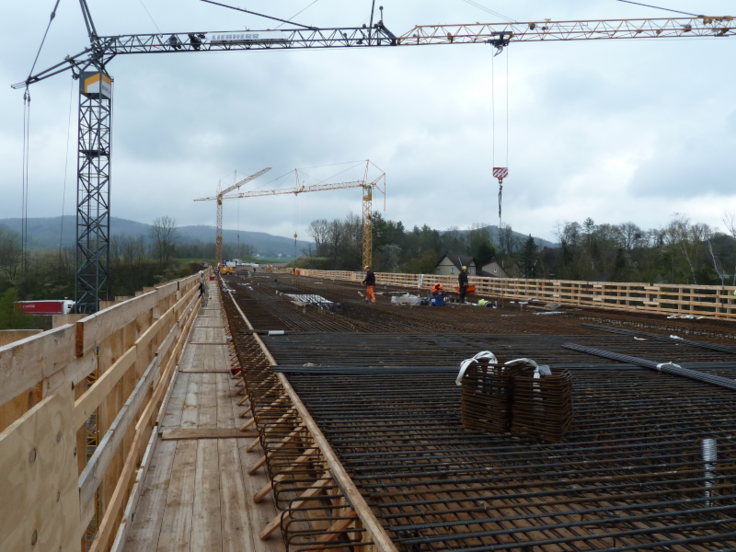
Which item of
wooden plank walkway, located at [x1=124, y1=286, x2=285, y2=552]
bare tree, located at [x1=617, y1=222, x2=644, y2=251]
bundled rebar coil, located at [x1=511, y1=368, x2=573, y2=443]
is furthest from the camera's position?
bare tree, located at [x1=617, y1=222, x2=644, y2=251]

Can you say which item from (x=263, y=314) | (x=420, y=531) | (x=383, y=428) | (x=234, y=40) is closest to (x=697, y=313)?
(x=263, y=314)

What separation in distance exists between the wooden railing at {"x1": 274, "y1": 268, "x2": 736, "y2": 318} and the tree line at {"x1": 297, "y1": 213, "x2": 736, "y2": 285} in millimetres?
14722

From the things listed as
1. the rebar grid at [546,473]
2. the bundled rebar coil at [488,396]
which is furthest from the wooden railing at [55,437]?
the bundled rebar coil at [488,396]

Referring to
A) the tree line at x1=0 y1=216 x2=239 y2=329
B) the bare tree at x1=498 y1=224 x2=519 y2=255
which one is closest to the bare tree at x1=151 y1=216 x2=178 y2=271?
the tree line at x1=0 y1=216 x2=239 y2=329

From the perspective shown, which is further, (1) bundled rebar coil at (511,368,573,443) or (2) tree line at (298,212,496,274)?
(2) tree line at (298,212,496,274)

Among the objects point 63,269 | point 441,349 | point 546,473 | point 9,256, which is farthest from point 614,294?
point 9,256

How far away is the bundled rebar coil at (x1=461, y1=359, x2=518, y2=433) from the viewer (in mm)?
3943

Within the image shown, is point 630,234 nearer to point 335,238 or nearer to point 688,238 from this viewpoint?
point 688,238

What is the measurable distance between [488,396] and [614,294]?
75.0 feet

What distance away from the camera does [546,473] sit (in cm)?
322

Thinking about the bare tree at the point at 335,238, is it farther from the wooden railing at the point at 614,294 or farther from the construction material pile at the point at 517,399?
the construction material pile at the point at 517,399

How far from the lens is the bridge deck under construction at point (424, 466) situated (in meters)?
2.62

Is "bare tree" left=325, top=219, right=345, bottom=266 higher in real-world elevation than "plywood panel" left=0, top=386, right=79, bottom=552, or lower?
higher

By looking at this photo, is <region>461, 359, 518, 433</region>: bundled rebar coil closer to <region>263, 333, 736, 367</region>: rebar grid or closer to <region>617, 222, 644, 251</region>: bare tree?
<region>263, 333, 736, 367</region>: rebar grid
